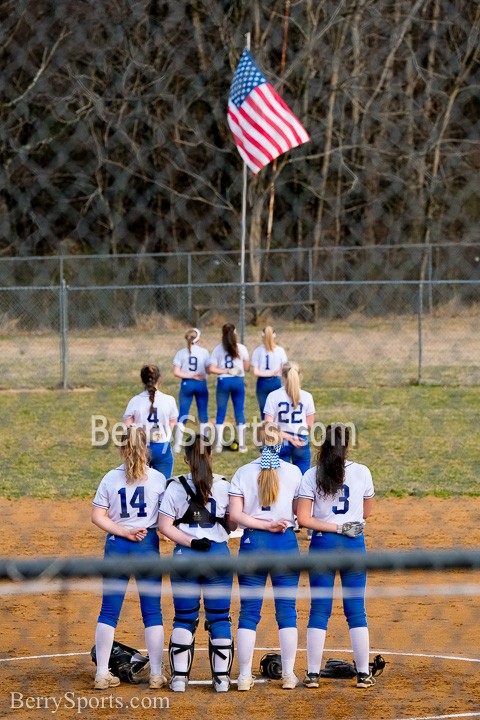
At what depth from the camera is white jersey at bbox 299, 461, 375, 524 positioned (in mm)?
5984

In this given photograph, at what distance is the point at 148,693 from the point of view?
5.92 meters

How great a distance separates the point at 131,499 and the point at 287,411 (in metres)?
3.32

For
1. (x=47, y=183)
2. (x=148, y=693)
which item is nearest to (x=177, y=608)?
(x=148, y=693)

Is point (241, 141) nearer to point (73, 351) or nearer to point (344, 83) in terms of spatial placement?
point (344, 83)

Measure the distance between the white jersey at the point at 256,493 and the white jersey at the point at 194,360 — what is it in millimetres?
6781

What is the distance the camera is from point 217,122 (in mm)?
11758

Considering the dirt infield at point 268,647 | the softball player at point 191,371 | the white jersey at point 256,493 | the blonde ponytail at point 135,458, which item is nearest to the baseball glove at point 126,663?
the dirt infield at point 268,647

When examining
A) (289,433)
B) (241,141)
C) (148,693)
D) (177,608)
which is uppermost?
(241,141)

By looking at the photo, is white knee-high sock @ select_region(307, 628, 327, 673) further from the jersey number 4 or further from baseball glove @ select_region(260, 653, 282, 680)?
the jersey number 4

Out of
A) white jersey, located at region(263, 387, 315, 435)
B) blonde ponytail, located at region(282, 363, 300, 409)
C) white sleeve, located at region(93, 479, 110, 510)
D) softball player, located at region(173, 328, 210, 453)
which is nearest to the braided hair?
white jersey, located at region(263, 387, 315, 435)

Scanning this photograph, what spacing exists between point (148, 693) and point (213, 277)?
48.7ft

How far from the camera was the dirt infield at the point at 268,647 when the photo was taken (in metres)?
5.62

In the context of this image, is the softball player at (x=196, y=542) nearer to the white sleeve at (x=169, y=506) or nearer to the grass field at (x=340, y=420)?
the white sleeve at (x=169, y=506)

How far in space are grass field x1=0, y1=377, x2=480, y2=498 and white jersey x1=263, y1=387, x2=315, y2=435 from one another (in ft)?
7.25
